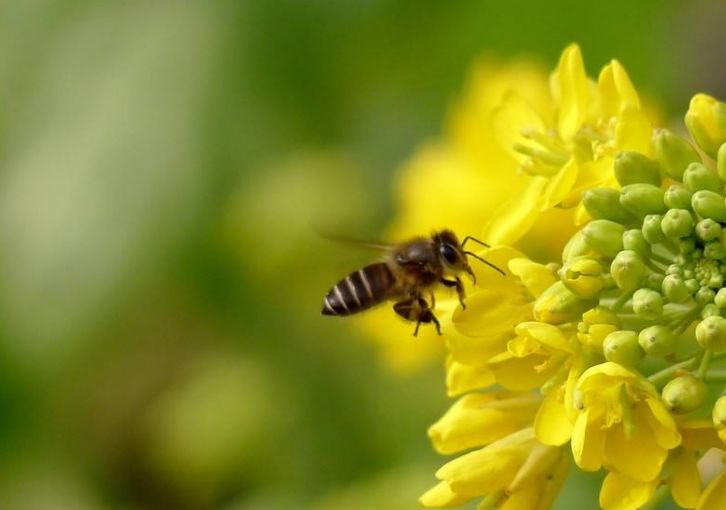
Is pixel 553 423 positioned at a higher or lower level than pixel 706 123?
lower

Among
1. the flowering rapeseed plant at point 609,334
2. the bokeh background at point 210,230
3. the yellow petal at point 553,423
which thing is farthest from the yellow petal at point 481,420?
the bokeh background at point 210,230

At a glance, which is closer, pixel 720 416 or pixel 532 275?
pixel 720 416

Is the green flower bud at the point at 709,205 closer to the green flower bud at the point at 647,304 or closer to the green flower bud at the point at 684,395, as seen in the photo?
the green flower bud at the point at 647,304

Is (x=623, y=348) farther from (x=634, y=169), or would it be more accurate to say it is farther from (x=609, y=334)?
(x=634, y=169)

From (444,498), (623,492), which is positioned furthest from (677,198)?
(444,498)

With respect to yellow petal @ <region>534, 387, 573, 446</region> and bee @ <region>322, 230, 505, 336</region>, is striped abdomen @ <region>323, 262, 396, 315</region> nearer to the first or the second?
bee @ <region>322, 230, 505, 336</region>

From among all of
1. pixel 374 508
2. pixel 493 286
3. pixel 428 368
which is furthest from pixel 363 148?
pixel 493 286
